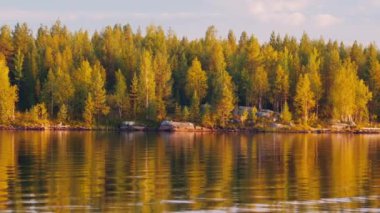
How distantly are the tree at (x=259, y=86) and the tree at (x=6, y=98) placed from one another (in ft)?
168

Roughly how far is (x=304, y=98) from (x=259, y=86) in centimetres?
1116

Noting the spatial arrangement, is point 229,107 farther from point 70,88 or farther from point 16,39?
point 16,39

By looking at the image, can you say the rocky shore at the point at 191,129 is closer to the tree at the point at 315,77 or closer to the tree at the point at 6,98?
the tree at the point at 6,98

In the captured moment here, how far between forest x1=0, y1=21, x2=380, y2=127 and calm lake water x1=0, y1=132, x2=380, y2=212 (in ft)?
258

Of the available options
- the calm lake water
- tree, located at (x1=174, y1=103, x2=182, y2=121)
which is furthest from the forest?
the calm lake water

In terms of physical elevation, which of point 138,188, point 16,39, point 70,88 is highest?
point 16,39

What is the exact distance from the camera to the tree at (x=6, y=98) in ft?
509

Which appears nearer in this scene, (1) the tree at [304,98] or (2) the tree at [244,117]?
(2) the tree at [244,117]

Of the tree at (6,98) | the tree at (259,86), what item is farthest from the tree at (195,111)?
the tree at (6,98)

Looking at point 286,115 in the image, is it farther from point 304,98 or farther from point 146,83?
point 146,83

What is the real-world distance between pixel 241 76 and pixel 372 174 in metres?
117

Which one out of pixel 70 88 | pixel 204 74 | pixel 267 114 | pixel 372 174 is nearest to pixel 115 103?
pixel 70 88

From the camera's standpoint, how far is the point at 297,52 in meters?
197

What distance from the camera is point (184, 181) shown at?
50625mm
